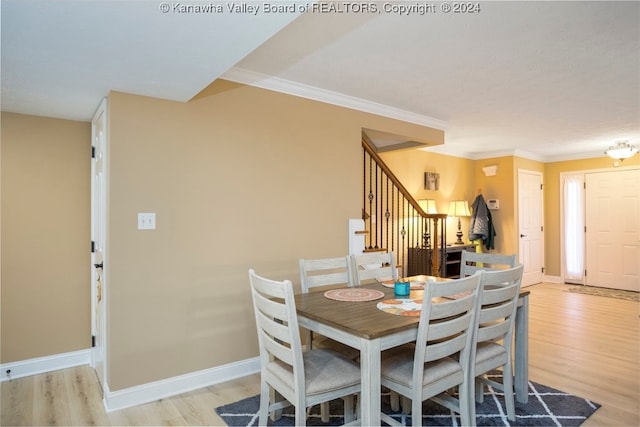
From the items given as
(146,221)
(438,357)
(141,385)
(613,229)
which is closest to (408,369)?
(438,357)

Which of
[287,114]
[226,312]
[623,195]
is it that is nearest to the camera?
[226,312]

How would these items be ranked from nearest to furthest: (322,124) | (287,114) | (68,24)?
(68,24) < (287,114) < (322,124)

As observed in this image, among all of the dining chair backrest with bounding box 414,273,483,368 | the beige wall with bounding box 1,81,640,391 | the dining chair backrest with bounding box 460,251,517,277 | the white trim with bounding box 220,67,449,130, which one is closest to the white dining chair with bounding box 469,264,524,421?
the dining chair backrest with bounding box 414,273,483,368

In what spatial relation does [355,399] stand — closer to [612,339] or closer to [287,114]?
A: [287,114]

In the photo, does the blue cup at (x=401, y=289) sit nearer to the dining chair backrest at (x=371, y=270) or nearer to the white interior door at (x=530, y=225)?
the dining chair backrest at (x=371, y=270)

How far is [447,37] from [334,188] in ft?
5.05

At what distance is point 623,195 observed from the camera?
606 cm

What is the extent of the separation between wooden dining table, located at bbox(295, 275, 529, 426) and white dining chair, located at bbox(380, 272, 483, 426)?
110mm

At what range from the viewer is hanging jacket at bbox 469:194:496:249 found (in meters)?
6.15

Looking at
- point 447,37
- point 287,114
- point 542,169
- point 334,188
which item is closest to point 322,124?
point 287,114

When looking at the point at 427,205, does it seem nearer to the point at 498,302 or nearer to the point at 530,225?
the point at 530,225

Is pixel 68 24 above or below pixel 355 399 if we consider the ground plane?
above

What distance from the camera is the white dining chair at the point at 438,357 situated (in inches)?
67.7

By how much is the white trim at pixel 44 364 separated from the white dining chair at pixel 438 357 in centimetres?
263
